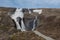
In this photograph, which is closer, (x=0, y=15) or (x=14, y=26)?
(x=14, y=26)

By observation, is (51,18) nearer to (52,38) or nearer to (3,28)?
(52,38)

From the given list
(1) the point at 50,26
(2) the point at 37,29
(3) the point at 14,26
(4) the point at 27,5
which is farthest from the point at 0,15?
(4) the point at 27,5

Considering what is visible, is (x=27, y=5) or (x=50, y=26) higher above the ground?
(x=27, y=5)

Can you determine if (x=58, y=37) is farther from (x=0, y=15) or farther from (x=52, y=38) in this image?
(x=0, y=15)

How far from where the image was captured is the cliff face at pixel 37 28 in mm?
9203

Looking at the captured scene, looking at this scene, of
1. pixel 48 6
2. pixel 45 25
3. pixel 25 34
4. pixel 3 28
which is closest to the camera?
pixel 48 6

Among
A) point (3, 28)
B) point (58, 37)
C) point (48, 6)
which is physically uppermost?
point (48, 6)

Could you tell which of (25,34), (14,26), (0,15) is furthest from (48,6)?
(0,15)

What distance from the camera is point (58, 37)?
1027cm

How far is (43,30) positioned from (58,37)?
167cm

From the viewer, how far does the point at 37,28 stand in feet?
38.8

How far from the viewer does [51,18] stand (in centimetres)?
1288

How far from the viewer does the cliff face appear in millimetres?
9203

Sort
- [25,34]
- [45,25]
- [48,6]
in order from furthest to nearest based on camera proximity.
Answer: [45,25], [25,34], [48,6]
